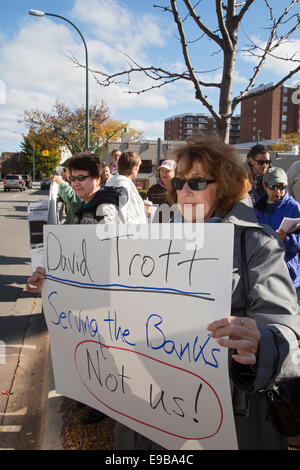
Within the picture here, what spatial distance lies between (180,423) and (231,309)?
488 millimetres

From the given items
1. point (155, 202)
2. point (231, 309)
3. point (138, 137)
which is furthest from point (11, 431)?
Answer: point (138, 137)

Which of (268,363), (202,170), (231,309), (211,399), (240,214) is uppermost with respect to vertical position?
(202,170)

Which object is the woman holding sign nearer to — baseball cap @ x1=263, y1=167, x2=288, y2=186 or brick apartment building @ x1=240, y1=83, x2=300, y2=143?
baseball cap @ x1=263, y1=167, x2=288, y2=186

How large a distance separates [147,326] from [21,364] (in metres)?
2.49

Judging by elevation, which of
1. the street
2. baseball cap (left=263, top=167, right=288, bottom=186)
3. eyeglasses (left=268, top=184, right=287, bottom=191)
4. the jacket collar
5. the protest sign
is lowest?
the street

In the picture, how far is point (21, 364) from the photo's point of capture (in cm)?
334

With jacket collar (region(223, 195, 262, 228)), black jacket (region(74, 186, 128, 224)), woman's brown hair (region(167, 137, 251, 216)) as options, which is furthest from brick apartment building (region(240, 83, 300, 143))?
jacket collar (region(223, 195, 262, 228))

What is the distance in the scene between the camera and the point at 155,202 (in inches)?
192

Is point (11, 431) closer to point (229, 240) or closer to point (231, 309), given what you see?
point (231, 309)

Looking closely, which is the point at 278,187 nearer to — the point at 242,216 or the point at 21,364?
the point at 242,216

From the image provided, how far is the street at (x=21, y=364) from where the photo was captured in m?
2.47

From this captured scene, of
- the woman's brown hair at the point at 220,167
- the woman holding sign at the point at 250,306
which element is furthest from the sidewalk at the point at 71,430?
the woman's brown hair at the point at 220,167

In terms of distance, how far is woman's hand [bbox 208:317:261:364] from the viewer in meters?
1.09

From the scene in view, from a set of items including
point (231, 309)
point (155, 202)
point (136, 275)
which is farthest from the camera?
point (155, 202)
